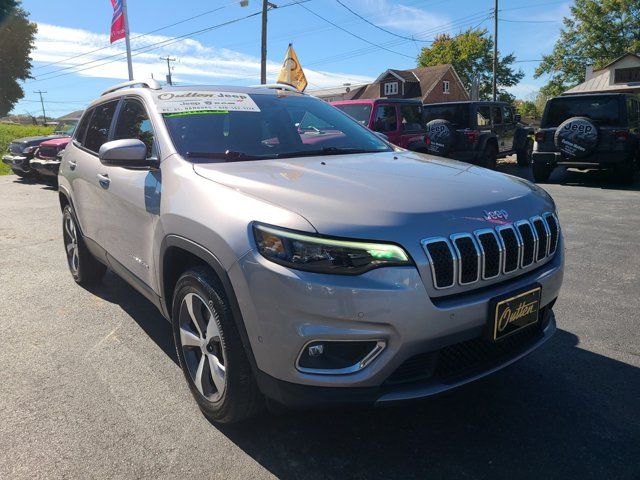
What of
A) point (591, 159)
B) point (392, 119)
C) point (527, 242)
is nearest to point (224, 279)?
point (527, 242)

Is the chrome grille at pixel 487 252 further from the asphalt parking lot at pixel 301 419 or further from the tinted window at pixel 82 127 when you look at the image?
the tinted window at pixel 82 127

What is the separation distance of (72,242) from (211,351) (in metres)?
3.03

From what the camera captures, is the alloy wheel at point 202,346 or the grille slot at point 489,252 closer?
the grille slot at point 489,252

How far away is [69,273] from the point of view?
5352mm

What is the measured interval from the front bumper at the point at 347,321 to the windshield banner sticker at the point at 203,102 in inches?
59.9

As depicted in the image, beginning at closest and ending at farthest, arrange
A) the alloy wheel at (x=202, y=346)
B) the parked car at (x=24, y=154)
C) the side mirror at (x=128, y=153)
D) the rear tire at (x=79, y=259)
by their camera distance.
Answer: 1. the alloy wheel at (x=202, y=346)
2. the side mirror at (x=128, y=153)
3. the rear tire at (x=79, y=259)
4. the parked car at (x=24, y=154)

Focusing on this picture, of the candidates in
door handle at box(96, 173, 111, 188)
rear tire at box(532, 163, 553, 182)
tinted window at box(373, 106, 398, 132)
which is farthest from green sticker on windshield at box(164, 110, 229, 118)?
rear tire at box(532, 163, 553, 182)

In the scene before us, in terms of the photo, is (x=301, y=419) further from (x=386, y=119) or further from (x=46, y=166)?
(x=46, y=166)

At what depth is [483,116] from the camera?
13.5m

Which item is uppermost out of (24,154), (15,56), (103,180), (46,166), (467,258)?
(15,56)

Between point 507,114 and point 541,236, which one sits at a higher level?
point 507,114

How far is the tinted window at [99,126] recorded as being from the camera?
13.2 ft

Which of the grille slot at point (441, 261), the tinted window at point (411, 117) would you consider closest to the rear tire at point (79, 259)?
the grille slot at point (441, 261)

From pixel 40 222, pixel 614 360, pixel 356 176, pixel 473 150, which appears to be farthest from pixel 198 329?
pixel 473 150
